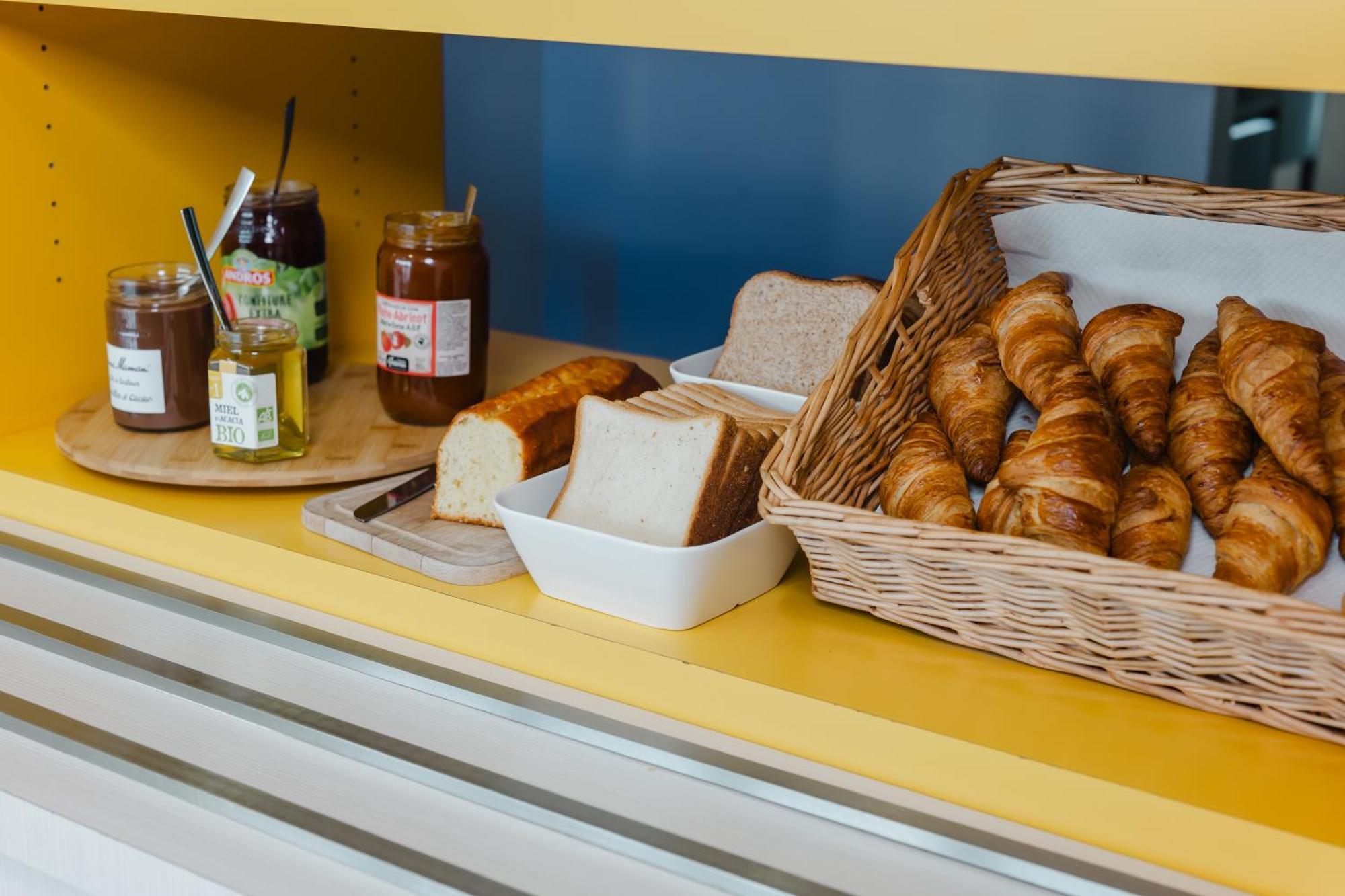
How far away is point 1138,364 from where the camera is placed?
922 millimetres

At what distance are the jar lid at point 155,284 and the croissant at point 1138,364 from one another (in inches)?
31.1

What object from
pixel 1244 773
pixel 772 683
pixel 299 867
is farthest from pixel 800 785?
pixel 299 867

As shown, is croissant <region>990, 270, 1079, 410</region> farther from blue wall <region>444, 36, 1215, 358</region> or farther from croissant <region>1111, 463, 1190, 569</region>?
blue wall <region>444, 36, 1215, 358</region>

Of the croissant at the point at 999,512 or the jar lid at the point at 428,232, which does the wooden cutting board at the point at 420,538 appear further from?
the croissant at the point at 999,512

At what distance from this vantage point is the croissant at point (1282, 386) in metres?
0.83

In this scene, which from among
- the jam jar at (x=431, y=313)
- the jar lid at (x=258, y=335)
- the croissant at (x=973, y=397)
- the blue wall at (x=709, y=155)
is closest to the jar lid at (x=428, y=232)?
the jam jar at (x=431, y=313)

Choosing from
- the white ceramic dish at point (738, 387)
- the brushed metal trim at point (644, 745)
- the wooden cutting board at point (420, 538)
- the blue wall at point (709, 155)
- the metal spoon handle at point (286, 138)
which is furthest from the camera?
the blue wall at point (709, 155)

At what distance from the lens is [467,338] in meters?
1.25

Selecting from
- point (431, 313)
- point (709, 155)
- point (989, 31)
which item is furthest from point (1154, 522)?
point (709, 155)

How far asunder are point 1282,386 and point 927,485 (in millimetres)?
233

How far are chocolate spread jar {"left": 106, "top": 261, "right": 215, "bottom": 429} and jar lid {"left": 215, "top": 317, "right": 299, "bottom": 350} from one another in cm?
10

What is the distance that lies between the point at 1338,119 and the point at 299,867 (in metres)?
3.31

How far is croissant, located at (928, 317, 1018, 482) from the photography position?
944 mm

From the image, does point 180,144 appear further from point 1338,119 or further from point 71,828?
point 1338,119
